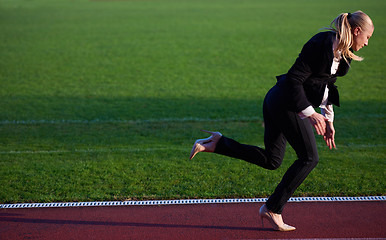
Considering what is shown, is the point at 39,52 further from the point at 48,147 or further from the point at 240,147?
the point at 240,147

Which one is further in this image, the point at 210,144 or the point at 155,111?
the point at 155,111

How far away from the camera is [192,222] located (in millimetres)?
4359

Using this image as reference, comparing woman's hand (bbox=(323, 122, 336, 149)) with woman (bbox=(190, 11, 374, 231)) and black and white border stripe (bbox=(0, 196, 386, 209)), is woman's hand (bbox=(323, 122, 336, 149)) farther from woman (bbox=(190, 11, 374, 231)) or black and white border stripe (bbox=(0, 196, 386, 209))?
black and white border stripe (bbox=(0, 196, 386, 209))

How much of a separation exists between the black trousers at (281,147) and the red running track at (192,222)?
1.57 ft

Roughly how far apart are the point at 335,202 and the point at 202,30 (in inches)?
737

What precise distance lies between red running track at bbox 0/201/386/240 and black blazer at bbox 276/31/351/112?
127 cm

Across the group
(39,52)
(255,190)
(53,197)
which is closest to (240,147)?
(255,190)

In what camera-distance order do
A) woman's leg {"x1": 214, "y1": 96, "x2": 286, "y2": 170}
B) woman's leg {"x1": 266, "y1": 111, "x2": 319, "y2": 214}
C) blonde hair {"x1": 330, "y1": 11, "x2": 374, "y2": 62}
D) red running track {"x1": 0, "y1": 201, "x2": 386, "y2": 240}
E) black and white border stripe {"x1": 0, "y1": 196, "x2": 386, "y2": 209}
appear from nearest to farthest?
blonde hair {"x1": 330, "y1": 11, "x2": 374, "y2": 62}
woman's leg {"x1": 266, "y1": 111, "x2": 319, "y2": 214}
woman's leg {"x1": 214, "y1": 96, "x2": 286, "y2": 170}
red running track {"x1": 0, "y1": 201, "x2": 386, "y2": 240}
black and white border stripe {"x1": 0, "y1": 196, "x2": 386, "y2": 209}

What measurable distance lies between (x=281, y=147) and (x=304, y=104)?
559 mm

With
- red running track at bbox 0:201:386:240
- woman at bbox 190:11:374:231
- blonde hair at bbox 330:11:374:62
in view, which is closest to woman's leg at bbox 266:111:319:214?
woman at bbox 190:11:374:231

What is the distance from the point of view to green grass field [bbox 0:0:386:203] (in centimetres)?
544

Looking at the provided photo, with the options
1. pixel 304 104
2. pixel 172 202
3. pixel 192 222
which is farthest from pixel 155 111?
pixel 304 104

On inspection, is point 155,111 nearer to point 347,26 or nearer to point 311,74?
point 311,74

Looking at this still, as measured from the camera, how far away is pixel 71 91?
443 inches
